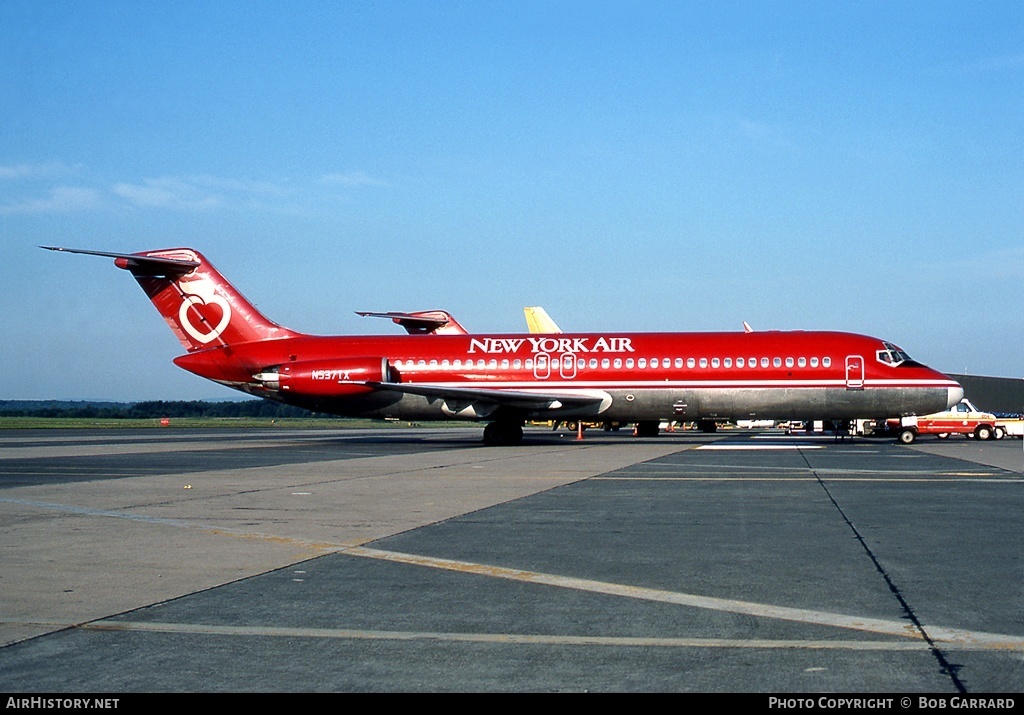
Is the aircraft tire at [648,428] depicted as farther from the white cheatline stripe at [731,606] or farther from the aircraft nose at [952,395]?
the white cheatline stripe at [731,606]

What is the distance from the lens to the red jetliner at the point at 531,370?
108 ft

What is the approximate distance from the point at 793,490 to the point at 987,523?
4381mm

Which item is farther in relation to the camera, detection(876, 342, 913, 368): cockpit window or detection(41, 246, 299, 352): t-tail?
detection(41, 246, 299, 352): t-tail

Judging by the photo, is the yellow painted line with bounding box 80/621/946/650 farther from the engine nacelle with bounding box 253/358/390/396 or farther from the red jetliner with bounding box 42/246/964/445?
the engine nacelle with bounding box 253/358/390/396

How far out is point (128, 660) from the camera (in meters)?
5.57

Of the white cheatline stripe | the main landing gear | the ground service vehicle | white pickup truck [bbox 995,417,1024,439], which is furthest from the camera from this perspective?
white pickup truck [bbox 995,417,1024,439]

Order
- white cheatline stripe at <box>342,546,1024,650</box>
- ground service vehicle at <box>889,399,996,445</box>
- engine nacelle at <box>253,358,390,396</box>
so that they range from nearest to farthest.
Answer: white cheatline stripe at <box>342,546,1024,650</box>, engine nacelle at <box>253,358,390,396</box>, ground service vehicle at <box>889,399,996,445</box>

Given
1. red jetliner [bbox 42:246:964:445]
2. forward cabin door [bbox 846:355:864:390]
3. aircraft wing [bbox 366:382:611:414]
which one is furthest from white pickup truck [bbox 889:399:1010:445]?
aircraft wing [bbox 366:382:611:414]

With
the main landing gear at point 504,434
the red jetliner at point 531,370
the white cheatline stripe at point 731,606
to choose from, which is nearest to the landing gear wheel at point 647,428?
the red jetliner at point 531,370

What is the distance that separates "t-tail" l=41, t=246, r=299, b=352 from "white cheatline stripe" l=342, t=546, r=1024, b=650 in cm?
2877

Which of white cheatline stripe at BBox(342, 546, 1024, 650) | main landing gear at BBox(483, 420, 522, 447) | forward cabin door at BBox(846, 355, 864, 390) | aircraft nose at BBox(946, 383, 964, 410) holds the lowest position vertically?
white cheatline stripe at BBox(342, 546, 1024, 650)

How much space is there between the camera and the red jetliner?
32812 millimetres
